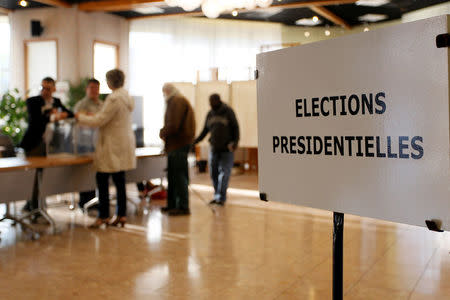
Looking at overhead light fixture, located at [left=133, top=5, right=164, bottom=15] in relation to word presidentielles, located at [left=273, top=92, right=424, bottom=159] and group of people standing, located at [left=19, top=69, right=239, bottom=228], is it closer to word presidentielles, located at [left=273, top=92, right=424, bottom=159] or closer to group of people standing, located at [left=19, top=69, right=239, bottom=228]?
group of people standing, located at [left=19, top=69, right=239, bottom=228]

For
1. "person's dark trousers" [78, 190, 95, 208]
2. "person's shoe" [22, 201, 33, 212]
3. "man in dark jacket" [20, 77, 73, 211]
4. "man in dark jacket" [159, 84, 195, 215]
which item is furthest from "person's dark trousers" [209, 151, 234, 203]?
"person's shoe" [22, 201, 33, 212]

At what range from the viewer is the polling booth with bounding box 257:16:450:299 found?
1.17m

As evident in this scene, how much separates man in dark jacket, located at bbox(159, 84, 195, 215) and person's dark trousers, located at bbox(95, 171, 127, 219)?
75cm

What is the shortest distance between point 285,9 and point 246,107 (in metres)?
2.92

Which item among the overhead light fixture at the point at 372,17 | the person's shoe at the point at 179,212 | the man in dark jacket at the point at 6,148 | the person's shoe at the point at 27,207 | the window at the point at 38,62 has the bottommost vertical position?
the person's shoe at the point at 179,212

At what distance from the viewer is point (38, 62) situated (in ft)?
34.2

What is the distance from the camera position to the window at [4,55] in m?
10.6

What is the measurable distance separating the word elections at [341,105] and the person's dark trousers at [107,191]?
3653 millimetres

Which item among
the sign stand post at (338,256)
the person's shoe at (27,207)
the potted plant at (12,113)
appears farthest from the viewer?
the potted plant at (12,113)

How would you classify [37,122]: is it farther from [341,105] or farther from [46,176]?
[341,105]

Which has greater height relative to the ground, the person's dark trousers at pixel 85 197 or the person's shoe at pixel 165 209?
the person's dark trousers at pixel 85 197

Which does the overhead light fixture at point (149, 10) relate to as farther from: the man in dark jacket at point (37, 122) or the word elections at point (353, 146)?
the word elections at point (353, 146)

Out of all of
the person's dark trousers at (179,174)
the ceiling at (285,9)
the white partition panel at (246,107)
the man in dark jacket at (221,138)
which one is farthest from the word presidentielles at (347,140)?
the white partition panel at (246,107)

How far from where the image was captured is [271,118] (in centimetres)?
158
